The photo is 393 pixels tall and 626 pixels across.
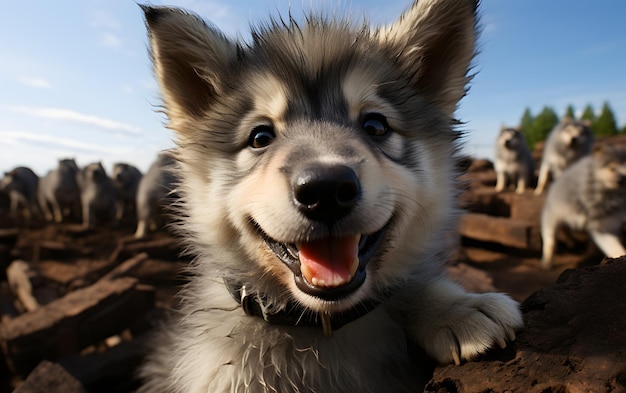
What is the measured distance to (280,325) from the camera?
1.95 metres

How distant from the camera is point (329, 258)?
1.64m

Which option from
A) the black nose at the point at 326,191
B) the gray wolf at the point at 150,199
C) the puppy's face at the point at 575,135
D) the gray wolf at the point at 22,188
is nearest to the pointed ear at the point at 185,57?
the black nose at the point at 326,191

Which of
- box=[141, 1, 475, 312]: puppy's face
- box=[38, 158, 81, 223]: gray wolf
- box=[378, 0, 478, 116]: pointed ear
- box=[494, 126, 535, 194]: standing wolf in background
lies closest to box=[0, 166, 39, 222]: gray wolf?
box=[38, 158, 81, 223]: gray wolf

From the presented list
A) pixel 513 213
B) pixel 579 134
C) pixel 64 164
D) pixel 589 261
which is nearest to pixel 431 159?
pixel 589 261

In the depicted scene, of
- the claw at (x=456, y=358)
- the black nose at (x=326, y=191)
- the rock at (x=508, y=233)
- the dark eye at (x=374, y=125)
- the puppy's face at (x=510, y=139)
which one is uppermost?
the puppy's face at (x=510, y=139)

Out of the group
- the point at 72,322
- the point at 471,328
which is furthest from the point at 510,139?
the point at 471,328

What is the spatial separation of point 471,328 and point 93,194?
12464 mm

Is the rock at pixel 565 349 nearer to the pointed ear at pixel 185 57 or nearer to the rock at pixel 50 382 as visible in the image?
the pointed ear at pixel 185 57

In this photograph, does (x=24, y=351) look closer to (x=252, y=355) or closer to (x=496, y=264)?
(x=252, y=355)

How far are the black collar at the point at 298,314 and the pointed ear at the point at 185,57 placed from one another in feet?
3.45

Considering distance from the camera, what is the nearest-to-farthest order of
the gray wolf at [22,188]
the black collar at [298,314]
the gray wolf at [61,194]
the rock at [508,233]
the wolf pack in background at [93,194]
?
the black collar at [298,314], the rock at [508,233], the wolf pack in background at [93,194], the gray wolf at [61,194], the gray wolf at [22,188]

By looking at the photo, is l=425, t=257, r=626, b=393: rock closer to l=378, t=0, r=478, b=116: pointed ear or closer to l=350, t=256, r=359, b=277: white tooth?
l=350, t=256, r=359, b=277: white tooth

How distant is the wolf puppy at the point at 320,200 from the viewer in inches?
64.6

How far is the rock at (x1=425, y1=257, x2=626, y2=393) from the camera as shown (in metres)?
1.38
